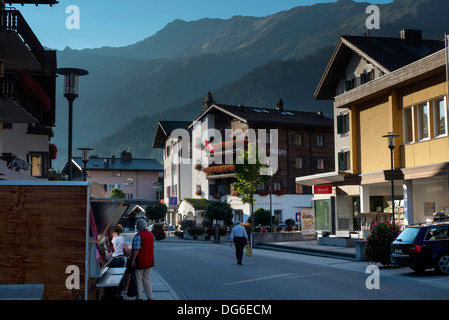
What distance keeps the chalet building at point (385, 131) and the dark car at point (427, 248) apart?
5915 mm

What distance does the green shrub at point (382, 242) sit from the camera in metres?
20.6

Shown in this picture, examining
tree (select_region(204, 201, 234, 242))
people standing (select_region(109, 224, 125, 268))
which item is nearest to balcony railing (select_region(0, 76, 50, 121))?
people standing (select_region(109, 224, 125, 268))

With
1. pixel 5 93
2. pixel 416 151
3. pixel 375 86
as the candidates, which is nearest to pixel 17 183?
pixel 5 93

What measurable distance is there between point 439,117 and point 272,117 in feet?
136

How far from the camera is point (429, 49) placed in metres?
35.8

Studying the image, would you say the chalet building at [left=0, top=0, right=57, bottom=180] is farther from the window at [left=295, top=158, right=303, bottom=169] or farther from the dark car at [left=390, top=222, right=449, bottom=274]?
the window at [left=295, top=158, right=303, bottom=169]

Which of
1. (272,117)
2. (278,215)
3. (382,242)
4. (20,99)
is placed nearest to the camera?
(382,242)

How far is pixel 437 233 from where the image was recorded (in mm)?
18234

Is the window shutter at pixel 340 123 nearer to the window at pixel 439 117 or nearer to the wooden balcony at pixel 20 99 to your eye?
the window at pixel 439 117

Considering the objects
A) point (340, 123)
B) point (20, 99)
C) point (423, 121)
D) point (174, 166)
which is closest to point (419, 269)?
point (423, 121)

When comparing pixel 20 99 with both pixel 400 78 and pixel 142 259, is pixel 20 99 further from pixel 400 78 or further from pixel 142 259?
pixel 400 78

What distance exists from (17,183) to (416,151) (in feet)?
70.0

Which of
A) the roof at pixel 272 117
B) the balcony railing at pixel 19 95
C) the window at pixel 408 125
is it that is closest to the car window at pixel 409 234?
the window at pixel 408 125
